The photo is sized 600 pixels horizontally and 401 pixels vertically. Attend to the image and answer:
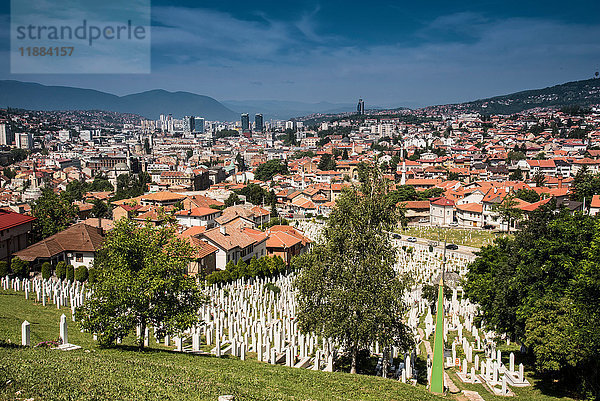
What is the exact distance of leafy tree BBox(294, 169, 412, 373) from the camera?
12758 millimetres

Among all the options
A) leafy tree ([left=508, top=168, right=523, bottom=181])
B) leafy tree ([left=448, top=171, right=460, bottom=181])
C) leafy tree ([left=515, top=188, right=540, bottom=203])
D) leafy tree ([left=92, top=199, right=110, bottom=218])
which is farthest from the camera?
leafy tree ([left=448, top=171, right=460, bottom=181])

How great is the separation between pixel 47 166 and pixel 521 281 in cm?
12692

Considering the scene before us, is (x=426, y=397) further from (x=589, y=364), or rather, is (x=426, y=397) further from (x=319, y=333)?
(x=589, y=364)

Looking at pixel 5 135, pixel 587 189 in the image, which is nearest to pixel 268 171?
pixel 587 189

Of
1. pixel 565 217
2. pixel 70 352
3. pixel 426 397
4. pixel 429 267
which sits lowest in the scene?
pixel 429 267

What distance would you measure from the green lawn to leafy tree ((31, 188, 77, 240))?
21.6 metres

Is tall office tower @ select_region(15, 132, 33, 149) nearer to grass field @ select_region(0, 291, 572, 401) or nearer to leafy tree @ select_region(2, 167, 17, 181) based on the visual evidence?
leafy tree @ select_region(2, 167, 17, 181)

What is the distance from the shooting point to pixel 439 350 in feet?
28.7

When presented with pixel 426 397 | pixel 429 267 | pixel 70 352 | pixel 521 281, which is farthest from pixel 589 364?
pixel 429 267

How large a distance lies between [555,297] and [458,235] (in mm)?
36820

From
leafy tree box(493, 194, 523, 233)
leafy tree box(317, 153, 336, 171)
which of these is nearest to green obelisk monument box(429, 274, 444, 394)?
leafy tree box(493, 194, 523, 233)

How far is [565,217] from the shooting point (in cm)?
1628

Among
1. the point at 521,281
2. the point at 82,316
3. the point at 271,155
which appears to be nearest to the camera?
the point at 82,316

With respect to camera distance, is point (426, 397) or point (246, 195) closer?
point (426, 397)
